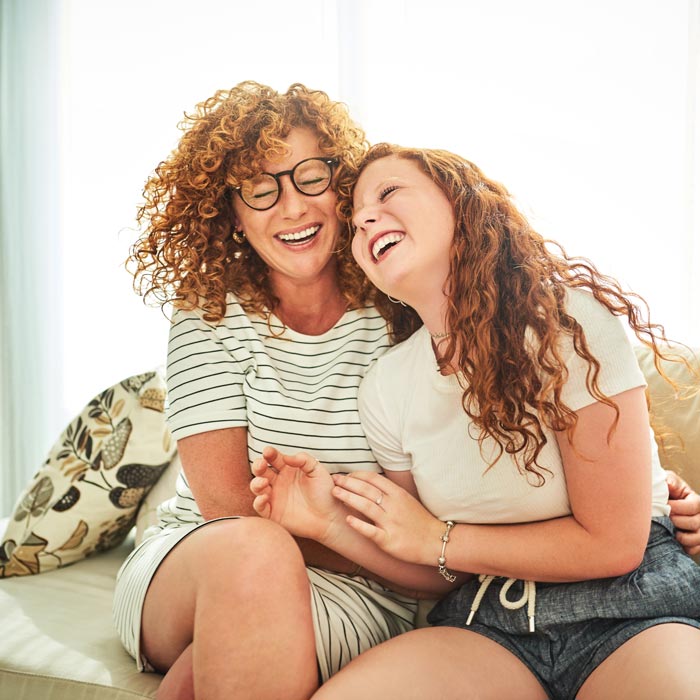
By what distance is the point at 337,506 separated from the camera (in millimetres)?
1508

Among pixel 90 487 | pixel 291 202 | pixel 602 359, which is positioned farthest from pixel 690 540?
pixel 90 487

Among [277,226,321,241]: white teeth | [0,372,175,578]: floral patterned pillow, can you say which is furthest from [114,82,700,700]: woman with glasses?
[0,372,175,578]: floral patterned pillow

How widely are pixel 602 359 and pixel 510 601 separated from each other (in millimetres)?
450

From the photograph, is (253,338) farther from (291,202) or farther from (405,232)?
(405,232)

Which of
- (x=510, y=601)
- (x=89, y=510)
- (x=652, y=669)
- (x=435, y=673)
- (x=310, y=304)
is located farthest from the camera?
(x=89, y=510)

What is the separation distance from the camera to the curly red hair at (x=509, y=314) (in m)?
1.29

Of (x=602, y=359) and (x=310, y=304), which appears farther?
(x=310, y=304)

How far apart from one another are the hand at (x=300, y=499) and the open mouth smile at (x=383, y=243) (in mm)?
388

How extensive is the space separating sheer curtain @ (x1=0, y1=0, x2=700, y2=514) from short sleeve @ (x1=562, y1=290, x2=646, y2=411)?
0.28 metres

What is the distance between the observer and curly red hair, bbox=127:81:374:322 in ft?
5.19

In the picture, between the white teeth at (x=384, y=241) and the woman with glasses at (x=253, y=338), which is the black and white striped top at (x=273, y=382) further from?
the white teeth at (x=384, y=241)

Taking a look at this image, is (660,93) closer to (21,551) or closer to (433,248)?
(433,248)

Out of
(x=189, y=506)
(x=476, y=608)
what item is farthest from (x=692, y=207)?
(x=189, y=506)

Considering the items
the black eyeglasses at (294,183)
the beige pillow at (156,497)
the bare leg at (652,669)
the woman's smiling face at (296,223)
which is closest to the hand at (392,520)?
the bare leg at (652,669)
